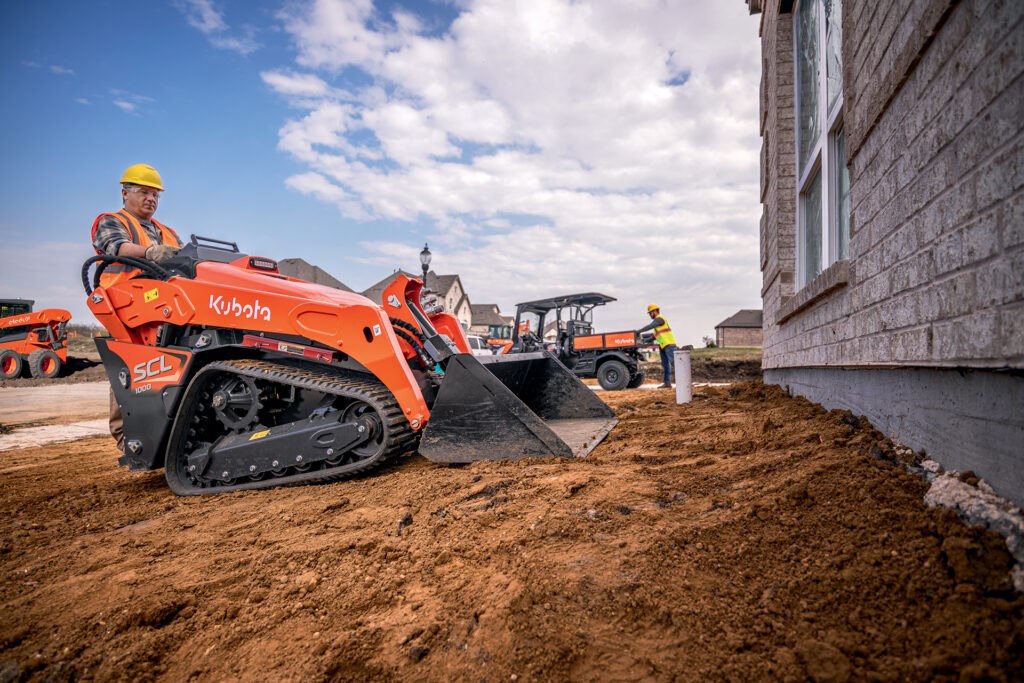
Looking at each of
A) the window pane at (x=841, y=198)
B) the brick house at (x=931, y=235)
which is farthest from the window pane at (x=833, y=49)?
the window pane at (x=841, y=198)

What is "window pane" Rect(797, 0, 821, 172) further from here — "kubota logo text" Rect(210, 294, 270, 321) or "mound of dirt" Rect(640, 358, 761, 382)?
"mound of dirt" Rect(640, 358, 761, 382)

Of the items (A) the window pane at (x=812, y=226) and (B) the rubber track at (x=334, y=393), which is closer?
(B) the rubber track at (x=334, y=393)

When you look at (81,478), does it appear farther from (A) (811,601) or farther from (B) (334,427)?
(A) (811,601)

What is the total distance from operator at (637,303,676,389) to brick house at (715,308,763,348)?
162ft

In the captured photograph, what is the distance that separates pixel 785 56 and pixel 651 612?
5.82 m

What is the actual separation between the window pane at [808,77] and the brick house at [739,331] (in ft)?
186

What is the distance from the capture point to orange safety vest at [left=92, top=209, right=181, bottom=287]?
11.6ft

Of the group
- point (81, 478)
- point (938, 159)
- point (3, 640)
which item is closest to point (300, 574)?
point (3, 640)

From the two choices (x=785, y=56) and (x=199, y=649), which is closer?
(x=199, y=649)

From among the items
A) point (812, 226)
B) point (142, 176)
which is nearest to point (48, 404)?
point (142, 176)

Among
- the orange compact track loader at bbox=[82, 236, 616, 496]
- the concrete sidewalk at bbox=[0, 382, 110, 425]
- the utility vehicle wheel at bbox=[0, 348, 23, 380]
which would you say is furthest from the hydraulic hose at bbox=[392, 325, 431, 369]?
the utility vehicle wheel at bbox=[0, 348, 23, 380]

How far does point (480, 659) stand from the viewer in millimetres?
1362

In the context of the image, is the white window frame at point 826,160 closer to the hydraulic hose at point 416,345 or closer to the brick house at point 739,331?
the hydraulic hose at point 416,345

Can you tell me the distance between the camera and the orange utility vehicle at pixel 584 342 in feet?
42.5
